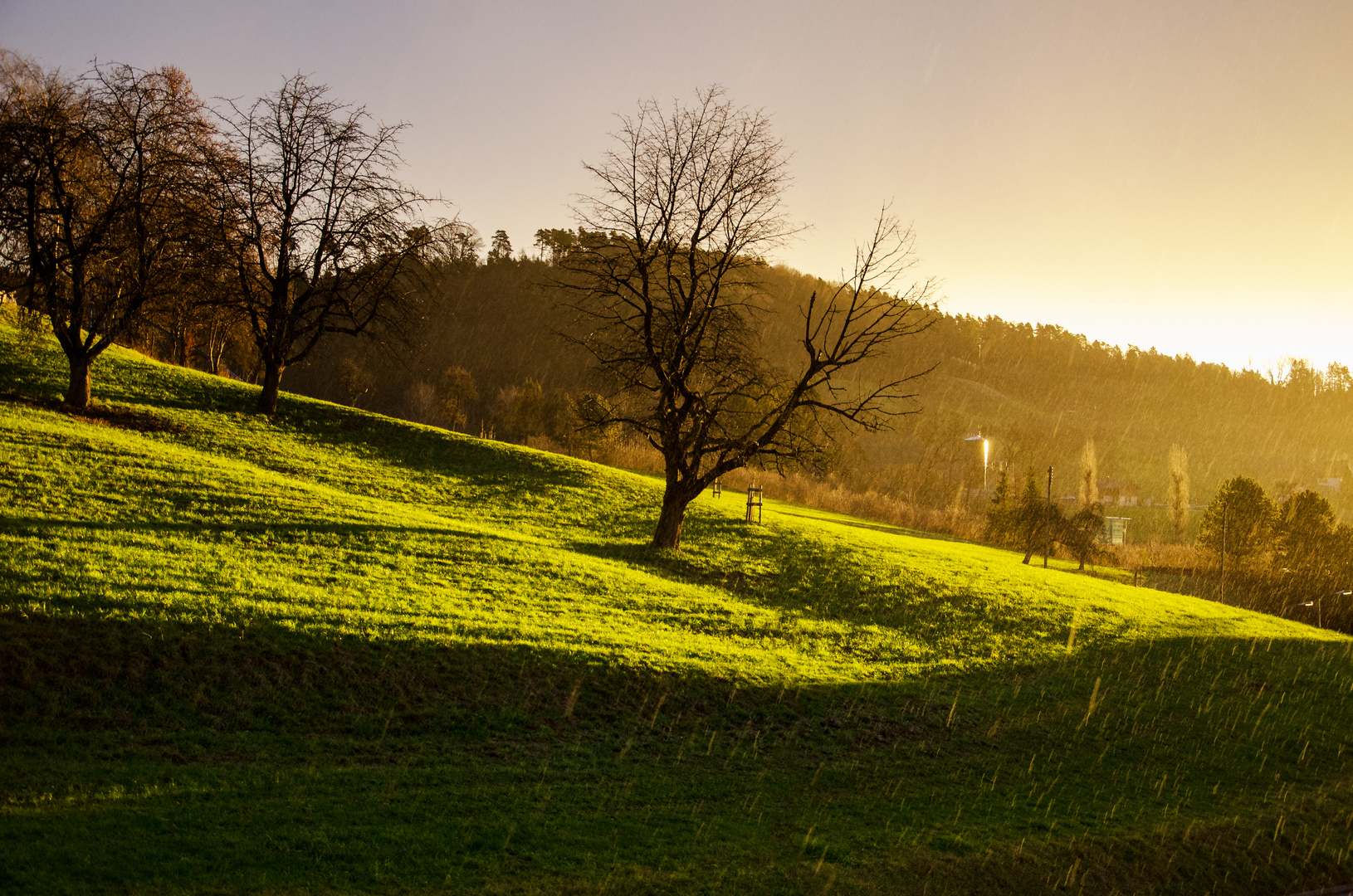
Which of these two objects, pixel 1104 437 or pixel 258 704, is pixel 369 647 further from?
pixel 1104 437

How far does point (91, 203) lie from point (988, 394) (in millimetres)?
162081

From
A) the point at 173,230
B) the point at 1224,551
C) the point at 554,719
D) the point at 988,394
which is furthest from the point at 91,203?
the point at 988,394

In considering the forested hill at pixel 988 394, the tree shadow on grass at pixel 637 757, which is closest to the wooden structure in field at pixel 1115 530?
the forested hill at pixel 988 394

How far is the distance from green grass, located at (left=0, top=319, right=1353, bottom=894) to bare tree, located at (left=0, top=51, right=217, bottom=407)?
3.95 m

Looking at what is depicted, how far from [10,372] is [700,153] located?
27.6 meters

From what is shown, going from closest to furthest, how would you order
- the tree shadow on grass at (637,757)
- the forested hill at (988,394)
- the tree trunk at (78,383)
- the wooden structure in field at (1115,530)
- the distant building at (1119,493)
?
1. the tree shadow on grass at (637,757)
2. the tree trunk at (78,383)
3. the wooden structure in field at (1115,530)
4. the distant building at (1119,493)
5. the forested hill at (988,394)

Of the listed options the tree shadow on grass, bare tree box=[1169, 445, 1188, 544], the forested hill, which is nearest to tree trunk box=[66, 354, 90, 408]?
the tree shadow on grass

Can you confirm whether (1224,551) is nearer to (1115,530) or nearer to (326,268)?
(1115,530)

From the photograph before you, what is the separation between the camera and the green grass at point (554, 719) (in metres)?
7.53

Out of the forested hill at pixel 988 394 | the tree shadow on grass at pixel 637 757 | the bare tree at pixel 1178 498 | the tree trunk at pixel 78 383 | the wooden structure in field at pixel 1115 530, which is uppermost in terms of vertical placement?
the forested hill at pixel 988 394

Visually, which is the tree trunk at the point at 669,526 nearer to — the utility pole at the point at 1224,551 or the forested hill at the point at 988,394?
the utility pole at the point at 1224,551

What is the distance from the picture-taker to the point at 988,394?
164m

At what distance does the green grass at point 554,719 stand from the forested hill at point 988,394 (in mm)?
74792

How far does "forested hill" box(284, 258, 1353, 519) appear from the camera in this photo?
116m
